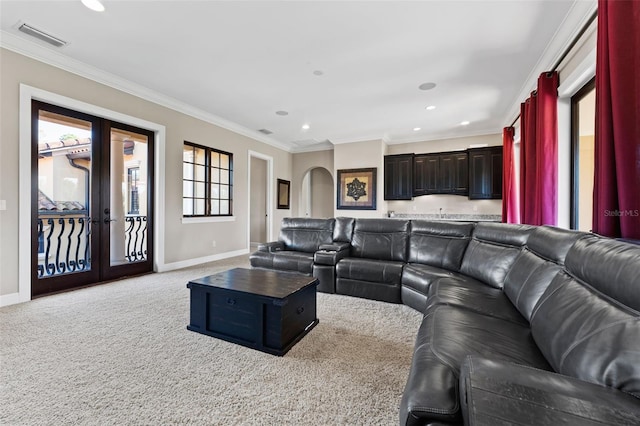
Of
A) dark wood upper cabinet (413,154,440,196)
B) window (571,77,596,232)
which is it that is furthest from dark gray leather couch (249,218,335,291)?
dark wood upper cabinet (413,154,440,196)

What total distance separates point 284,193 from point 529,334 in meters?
6.96

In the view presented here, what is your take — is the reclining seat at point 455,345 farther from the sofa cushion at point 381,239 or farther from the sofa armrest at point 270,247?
the sofa armrest at point 270,247

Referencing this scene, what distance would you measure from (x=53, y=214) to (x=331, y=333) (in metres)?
3.79

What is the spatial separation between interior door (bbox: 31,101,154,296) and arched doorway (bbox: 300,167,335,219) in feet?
16.8

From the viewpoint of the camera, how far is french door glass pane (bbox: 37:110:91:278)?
10.9 feet

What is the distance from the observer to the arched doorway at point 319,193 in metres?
8.94

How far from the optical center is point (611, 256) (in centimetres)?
115

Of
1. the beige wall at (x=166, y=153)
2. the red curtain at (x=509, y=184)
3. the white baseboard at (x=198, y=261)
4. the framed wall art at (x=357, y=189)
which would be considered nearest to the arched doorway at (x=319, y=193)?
the beige wall at (x=166, y=153)

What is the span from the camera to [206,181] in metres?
5.45

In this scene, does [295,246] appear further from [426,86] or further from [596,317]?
[596,317]

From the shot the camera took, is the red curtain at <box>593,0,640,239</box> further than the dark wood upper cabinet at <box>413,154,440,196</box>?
No

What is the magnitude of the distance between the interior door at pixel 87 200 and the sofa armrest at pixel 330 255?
2.94 m

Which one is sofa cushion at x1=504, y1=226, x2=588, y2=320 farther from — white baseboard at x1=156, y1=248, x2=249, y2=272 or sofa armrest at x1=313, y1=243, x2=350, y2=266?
white baseboard at x1=156, y1=248, x2=249, y2=272

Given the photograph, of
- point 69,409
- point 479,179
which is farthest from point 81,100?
point 479,179
